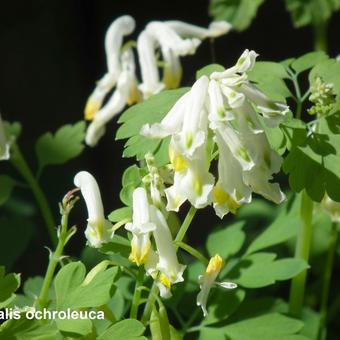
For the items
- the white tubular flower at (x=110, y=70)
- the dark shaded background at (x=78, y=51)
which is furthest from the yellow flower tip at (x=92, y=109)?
the dark shaded background at (x=78, y=51)

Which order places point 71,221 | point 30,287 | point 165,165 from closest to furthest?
point 165,165 < point 30,287 < point 71,221

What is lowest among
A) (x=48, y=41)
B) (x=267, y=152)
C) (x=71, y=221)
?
(x=71, y=221)

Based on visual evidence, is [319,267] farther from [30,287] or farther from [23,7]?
[23,7]

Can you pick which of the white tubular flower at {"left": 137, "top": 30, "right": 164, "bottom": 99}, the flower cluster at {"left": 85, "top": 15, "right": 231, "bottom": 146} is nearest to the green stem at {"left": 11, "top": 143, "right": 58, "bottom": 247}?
the flower cluster at {"left": 85, "top": 15, "right": 231, "bottom": 146}

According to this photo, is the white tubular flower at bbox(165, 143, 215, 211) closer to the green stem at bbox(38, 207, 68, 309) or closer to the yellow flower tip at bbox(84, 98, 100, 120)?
the green stem at bbox(38, 207, 68, 309)

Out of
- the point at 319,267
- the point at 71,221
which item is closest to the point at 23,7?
the point at 71,221

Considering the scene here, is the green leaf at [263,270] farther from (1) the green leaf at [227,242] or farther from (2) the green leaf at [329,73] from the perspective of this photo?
(2) the green leaf at [329,73]

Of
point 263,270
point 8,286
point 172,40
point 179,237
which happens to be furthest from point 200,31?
point 8,286

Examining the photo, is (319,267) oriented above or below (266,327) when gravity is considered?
below
